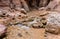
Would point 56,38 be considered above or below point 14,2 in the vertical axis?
below

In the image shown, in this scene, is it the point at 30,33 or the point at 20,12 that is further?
the point at 20,12

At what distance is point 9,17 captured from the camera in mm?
5348

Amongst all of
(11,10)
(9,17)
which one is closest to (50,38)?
(9,17)

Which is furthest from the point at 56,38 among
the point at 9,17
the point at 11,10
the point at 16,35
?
the point at 11,10

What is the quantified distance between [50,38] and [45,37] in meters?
0.13

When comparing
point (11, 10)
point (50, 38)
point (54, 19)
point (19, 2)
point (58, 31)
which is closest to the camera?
point (50, 38)

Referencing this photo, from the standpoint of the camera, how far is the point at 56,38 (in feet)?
13.8

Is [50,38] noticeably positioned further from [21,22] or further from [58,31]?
[21,22]

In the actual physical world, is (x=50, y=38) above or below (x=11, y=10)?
below

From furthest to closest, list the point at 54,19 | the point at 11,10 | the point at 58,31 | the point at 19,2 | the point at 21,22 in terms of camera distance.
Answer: the point at 19,2 → the point at 11,10 → the point at 21,22 → the point at 54,19 → the point at 58,31

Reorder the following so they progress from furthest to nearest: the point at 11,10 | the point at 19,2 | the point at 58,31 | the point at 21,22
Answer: the point at 19,2 < the point at 11,10 < the point at 21,22 < the point at 58,31

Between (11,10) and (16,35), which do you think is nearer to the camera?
(16,35)

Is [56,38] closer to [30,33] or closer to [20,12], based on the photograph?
[30,33]

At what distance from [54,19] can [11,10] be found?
180 cm
